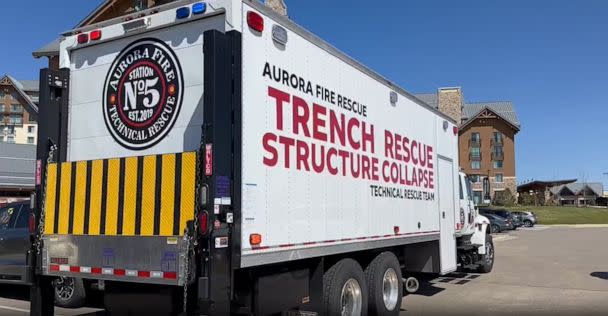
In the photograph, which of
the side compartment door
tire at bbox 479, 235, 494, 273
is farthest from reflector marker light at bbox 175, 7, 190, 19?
tire at bbox 479, 235, 494, 273

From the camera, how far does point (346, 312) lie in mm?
6988

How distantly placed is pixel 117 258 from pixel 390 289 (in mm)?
4291

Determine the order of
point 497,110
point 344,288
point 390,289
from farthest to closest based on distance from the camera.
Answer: point 497,110 → point 390,289 → point 344,288

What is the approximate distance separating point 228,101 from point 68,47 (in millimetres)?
2609

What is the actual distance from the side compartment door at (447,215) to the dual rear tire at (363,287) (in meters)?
1.86

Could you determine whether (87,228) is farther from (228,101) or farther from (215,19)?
(215,19)

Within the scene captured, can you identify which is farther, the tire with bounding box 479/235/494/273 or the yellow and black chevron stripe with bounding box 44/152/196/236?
the tire with bounding box 479/235/494/273

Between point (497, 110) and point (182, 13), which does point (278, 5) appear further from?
point (497, 110)

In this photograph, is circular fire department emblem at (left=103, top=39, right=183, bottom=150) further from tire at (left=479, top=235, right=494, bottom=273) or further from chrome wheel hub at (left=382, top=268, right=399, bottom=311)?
tire at (left=479, top=235, right=494, bottom=273)

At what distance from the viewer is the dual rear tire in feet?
21.6

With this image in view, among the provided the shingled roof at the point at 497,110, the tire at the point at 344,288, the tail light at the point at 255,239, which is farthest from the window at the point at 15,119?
the tail light at the point at 255,239

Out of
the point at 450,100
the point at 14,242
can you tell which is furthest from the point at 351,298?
the point at 450,100

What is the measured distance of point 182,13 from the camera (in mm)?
5613

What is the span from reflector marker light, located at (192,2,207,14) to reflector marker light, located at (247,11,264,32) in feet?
1.36
